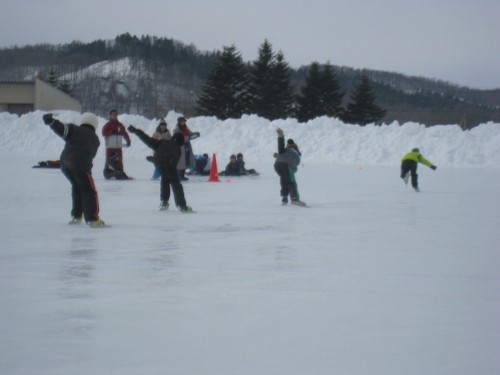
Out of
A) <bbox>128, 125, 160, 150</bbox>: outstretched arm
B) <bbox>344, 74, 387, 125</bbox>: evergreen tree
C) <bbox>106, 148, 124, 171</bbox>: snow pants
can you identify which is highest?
<bbox>344, 74, 387, 125</bbox>: evergreen tree

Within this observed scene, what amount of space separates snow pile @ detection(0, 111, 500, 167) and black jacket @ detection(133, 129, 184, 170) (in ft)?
51.7

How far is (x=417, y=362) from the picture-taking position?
3357mm

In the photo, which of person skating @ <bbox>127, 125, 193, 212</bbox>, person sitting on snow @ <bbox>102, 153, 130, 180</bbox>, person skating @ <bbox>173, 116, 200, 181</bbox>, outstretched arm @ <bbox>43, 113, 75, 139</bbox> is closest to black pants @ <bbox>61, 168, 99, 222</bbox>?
outstretched arm @ <bbox>43, 113, 75, 139</bbox>

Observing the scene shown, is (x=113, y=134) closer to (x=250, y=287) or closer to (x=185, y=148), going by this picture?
(x=185, y=148)

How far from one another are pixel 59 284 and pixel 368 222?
5.38 m

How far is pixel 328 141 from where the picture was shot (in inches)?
1148

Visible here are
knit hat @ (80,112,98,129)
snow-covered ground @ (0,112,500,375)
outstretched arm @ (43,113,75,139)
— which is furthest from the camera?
knit hat @ (80,112,98,129)

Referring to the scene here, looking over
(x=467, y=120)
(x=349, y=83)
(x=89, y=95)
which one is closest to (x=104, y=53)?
(x=89, y=95)

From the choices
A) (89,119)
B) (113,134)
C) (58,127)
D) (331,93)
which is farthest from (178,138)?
(331,93)

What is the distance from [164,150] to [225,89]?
41.8 m

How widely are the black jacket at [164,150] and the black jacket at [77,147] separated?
1610 millimetres

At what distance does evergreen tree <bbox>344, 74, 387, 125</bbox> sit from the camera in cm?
5603

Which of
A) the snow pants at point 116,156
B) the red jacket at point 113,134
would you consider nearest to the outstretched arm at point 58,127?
the red jacket at point 113,134

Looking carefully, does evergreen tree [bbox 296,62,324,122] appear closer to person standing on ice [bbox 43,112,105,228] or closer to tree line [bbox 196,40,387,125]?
tree line [bbox 196,40,387,125]
